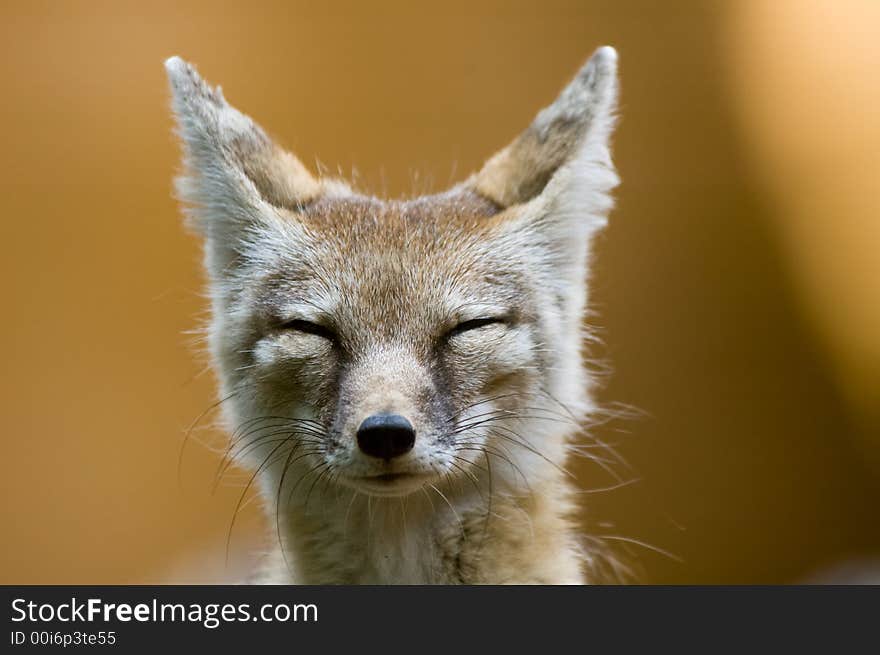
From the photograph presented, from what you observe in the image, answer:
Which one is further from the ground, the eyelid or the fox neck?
the eyelid

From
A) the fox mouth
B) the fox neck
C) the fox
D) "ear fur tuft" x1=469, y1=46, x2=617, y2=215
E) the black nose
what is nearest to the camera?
the black nose

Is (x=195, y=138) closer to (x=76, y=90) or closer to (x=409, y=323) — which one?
(x=409, y=323)

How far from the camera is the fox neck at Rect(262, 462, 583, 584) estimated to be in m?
3.09

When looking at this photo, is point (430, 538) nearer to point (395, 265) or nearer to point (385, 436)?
point (385, 436)

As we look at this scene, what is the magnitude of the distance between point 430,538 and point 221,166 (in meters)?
1.41

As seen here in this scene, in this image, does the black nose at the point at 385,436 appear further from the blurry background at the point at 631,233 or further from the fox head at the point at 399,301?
the blurry background at the point at 631,233

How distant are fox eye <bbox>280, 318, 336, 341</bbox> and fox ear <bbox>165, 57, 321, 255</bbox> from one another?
1.42ft

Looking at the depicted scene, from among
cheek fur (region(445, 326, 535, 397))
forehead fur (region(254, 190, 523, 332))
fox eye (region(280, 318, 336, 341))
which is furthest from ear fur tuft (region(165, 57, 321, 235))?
cheek fur (region(445, 326, 535, 397))

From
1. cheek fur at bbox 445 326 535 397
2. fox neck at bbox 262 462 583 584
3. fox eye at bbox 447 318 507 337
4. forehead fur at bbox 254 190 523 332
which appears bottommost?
fox neck at bbox 262 462 583 584

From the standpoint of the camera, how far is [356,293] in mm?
3010

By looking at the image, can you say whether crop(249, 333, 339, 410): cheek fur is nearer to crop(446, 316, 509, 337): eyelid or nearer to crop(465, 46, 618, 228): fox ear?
crop(446, 316, 509, 337): eyelid

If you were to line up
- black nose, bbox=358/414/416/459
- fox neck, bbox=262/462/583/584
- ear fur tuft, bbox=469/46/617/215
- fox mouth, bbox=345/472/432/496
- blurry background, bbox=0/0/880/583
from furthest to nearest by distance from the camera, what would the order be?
blurry background, bbox=0/0/880/583, ear fur tuft, bbox=469/46/617/215, fox neck, bbox=262/462/583/584, fox mouth, bbox=345/472/432/496, black nose, bbox=358/414/416/459

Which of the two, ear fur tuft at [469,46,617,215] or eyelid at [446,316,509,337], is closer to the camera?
eyelid at [446,316,509,337]

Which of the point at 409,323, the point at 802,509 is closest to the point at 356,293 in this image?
the point at 409,323
